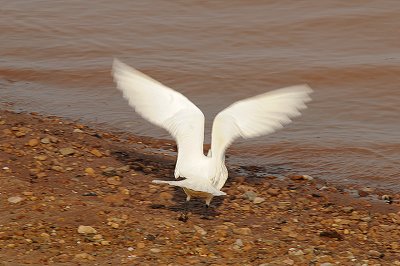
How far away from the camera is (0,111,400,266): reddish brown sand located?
5984 mm

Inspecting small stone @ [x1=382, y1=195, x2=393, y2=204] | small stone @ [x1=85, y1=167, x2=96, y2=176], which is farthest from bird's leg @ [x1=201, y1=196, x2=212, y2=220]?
small stone @ [x1=382, y1=195, x2=393, y2=204]

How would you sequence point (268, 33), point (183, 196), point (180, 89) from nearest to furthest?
point (183, 196) < point (180, 89) < point (268, 33)

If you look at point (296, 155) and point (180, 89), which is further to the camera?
point (180, 89)

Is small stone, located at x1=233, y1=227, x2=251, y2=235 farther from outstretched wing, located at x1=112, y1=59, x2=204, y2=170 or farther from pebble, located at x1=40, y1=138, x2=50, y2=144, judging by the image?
pebble, located at x1=40, y1=138, x2=50, y2=144

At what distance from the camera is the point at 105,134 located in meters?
9.31

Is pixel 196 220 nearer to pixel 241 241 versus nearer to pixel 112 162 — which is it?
pixel 241 241

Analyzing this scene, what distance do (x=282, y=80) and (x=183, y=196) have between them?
4384 mm

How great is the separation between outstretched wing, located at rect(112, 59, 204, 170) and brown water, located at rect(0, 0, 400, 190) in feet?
6.41

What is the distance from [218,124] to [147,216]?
0.85m

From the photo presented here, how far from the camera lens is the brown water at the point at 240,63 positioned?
9.33 metres

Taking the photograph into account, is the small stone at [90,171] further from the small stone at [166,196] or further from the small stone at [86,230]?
the small stone at [86,230]

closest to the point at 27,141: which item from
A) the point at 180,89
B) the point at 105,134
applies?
the point at 105,134

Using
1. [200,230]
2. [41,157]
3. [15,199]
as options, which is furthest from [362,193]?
[15,199]

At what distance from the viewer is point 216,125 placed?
6.65 metres
